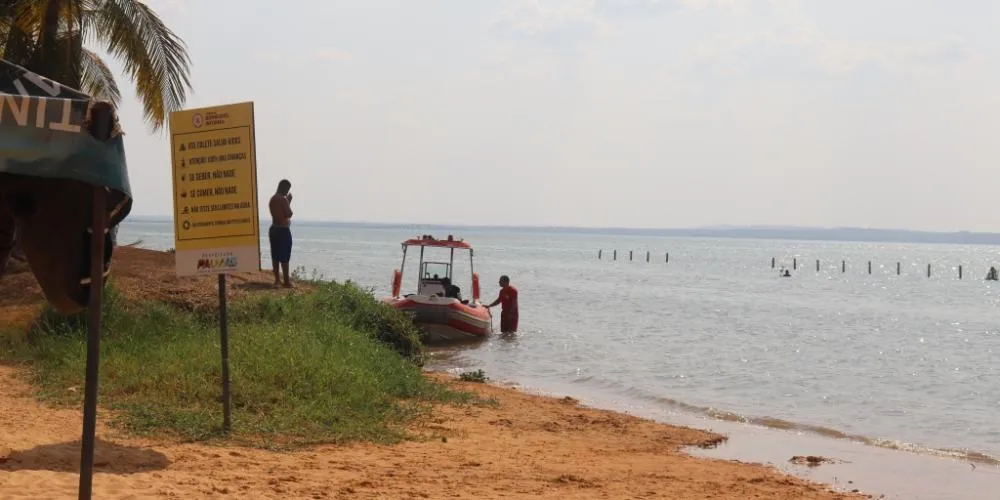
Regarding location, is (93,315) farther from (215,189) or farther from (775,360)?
(775,360)

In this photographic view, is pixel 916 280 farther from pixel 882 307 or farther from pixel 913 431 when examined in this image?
pixel 913 431

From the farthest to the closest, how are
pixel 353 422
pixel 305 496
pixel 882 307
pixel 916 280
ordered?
1. pixel 916 280
2. pixel 882 307
3. pixel 353 422
4. pixel 305 496

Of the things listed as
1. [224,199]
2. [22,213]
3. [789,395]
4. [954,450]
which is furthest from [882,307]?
[22,213]

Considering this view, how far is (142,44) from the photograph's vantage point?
17000 millimetres

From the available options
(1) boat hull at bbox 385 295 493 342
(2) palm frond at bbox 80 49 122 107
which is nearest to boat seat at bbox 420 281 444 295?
(1) boat hull at bbox 385 295 493 342

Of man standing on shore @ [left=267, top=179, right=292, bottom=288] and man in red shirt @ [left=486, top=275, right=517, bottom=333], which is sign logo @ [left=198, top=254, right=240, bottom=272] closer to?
man standing on shore @ [left=267, top=179, right=292, bottom=288]

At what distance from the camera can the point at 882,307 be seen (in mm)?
48188

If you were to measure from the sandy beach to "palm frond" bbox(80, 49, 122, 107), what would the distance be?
1090 centimetres

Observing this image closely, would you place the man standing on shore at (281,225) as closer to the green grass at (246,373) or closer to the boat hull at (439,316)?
the green grass at (246,373)

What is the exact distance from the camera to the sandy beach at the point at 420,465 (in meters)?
7.21

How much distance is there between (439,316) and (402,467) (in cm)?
1447

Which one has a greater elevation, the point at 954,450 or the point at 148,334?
the point at 148,334

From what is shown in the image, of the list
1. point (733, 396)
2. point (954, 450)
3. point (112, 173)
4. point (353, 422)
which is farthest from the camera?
point (733, 396)

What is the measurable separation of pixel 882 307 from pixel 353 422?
140 feet
